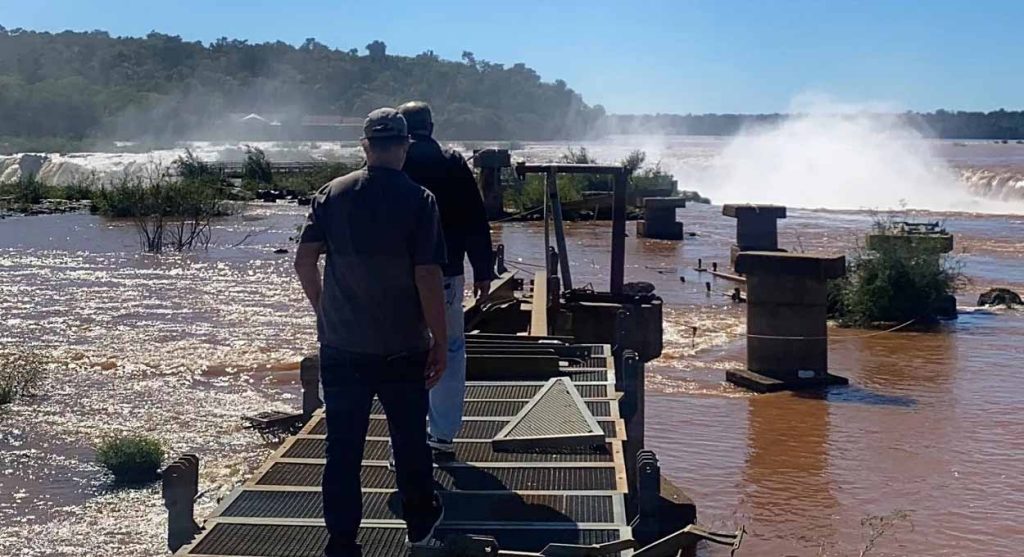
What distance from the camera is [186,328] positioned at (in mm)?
19094

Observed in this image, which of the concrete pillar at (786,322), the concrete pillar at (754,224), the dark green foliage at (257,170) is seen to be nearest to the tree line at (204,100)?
the dark green foliage at (257,170)

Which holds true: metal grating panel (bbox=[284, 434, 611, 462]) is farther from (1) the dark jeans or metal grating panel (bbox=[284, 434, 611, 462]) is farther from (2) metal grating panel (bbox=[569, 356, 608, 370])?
(2) metal grating panel (bbox=[569, 356, 608, 370])

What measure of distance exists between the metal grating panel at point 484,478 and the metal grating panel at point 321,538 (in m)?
0.63

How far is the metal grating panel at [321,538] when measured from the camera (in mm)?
4840

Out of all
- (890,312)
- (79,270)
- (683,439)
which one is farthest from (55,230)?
(683,439)

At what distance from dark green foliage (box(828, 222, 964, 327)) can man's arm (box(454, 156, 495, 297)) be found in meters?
14.0

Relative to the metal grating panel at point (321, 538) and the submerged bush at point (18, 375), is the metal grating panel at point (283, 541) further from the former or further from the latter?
the submerged bush at point (18, 375)

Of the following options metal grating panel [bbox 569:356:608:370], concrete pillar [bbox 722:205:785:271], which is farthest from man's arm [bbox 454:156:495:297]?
concrete pillar [bbox 722:205:785:271]

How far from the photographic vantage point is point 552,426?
6.53m

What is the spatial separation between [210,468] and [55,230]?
28.7m

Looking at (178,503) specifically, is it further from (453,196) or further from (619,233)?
(619,233)

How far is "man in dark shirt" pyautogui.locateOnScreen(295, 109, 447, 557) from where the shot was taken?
4590mm

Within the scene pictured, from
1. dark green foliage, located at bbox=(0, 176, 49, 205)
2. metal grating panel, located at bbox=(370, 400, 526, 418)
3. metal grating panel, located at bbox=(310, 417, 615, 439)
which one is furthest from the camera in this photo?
dark green foliage, located at bbox=(0, 176, 49, 205)

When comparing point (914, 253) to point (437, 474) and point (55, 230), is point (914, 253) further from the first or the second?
point (55, 230)
